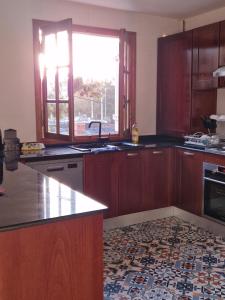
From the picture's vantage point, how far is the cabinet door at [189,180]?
3.71 meters

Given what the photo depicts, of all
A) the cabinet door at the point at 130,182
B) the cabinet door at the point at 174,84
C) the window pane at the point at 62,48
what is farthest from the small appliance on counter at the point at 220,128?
the window pane at the point at 62,48

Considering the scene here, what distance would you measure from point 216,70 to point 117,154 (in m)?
1.35

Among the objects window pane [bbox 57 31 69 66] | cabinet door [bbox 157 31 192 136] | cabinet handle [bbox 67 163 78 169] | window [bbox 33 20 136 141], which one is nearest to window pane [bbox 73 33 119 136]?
window [bbox 33 20 136 141]

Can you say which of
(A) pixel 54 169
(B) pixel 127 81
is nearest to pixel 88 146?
(A) pixel 54 169

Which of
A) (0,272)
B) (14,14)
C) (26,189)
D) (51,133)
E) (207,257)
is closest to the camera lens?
(0,272)

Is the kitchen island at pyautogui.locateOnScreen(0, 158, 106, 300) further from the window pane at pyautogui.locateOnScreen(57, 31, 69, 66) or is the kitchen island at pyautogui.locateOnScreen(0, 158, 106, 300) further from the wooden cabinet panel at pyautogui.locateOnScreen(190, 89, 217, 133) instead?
the wooden cabinet panel at pyautogui.locateOnScreen(190, 89, 217, 133)

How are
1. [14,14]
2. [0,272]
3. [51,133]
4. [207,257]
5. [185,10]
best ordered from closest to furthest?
[0,272]
[207,257]
[14,14]
[51,133]
[185,10]

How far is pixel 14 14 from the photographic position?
3.49 meters

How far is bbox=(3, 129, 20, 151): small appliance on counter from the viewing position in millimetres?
3420

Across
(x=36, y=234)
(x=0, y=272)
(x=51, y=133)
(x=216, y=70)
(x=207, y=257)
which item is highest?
(x=216, y=70)

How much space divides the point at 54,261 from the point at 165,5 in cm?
328

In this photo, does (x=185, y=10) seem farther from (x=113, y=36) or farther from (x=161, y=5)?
(x=113, y=36)

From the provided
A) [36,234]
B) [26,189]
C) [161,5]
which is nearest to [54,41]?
[161,5]

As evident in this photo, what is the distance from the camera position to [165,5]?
3.87m
